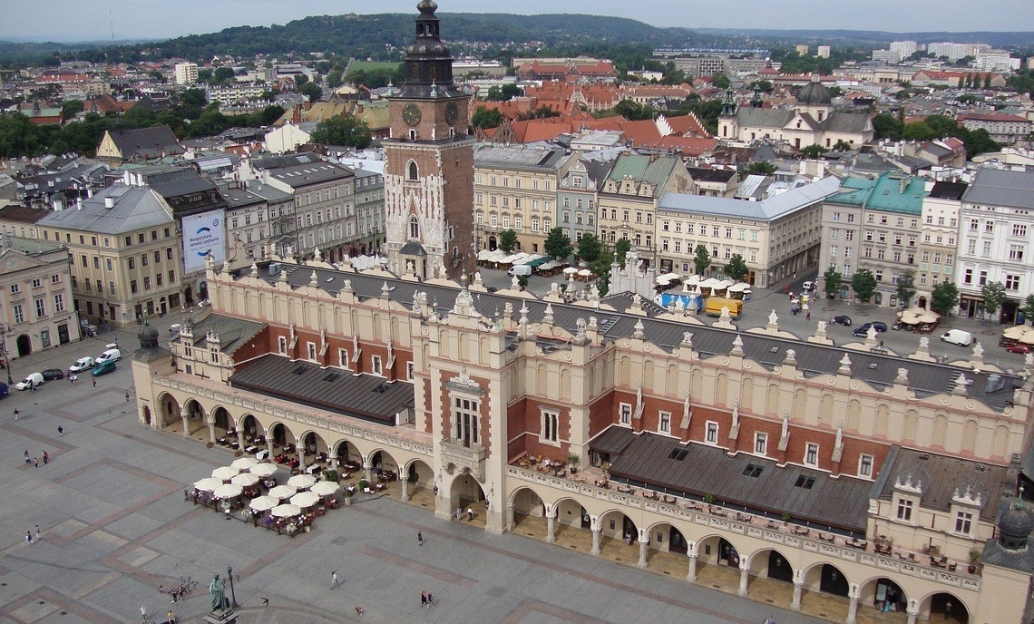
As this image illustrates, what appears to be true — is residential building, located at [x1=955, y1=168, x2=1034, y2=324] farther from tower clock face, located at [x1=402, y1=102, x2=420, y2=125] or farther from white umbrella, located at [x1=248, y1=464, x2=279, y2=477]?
white umbrella, located at [x1=248, y1=464, x2=279, y2=477]

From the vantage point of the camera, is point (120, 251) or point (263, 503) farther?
point (120, 251)

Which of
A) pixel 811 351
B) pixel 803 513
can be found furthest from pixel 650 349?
pixel 803 513

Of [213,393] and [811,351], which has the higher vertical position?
[811,351]

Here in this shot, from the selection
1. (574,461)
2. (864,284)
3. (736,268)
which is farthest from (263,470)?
(864,284)

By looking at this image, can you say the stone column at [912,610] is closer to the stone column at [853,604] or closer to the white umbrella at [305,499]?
the stone column at [853,604]

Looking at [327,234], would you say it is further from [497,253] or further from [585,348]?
[585,348]

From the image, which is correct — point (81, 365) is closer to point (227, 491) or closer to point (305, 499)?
point (227, 491)

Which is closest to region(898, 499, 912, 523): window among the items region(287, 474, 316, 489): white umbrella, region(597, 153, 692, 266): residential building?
region(287, 474, 316, 489): white umbrella
